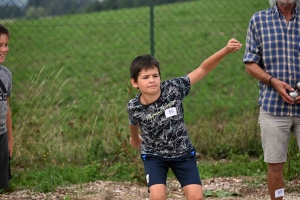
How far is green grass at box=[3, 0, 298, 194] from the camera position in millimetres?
6801

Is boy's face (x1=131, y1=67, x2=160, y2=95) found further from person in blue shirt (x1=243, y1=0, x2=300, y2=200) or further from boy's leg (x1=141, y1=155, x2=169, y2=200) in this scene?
person in blue shirt (x1=243, y1=0, x2=300, y2=200)

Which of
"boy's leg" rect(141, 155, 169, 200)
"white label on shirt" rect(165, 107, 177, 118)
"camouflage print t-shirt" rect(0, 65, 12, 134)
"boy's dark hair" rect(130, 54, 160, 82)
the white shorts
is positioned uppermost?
"boy's dark hair" rect(130, 54, 160, 82)

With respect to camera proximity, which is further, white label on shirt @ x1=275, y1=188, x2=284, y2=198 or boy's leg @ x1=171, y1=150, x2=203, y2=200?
white label on shirt @ x1=275, y1=188, x2=284, y2=198

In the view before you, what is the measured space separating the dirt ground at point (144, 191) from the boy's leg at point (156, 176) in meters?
1.39

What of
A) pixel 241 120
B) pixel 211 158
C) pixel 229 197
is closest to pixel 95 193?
pixel 229 197

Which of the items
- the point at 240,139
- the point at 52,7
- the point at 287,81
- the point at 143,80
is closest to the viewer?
the point at 143,80

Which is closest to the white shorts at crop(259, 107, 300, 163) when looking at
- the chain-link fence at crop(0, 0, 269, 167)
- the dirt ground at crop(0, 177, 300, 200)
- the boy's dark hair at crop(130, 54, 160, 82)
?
the dirt ground at crop(0, 177, 300, 200)

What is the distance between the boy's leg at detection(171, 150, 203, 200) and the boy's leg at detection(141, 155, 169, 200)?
0.32 ft

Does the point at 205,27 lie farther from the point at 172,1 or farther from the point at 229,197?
the point at 229,197

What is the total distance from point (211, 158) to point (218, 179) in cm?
89

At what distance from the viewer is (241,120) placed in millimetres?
7602

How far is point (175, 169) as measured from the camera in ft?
14.7

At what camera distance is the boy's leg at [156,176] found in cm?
432

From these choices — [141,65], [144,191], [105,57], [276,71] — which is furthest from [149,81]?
[105,57]
